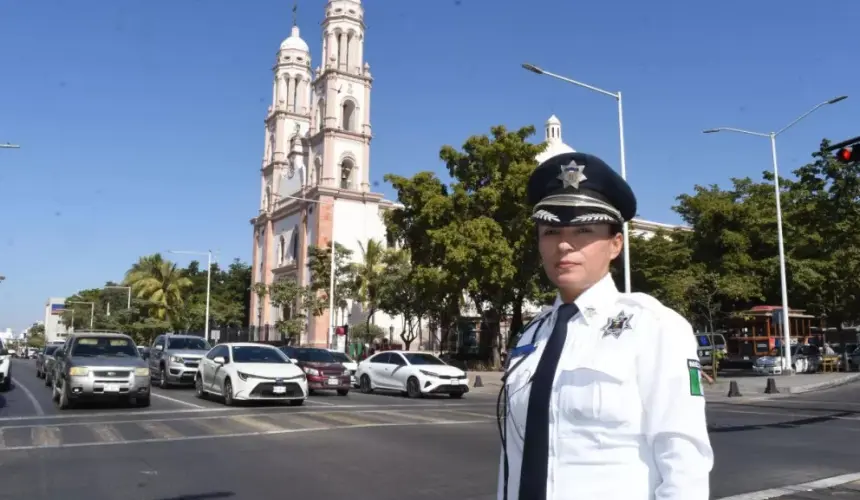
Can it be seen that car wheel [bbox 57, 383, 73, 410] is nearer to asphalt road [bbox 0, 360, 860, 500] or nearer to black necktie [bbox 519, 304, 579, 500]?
asphalt road [bbox 0, 360, 860, 500]

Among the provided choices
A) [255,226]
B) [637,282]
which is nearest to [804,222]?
[637,282]

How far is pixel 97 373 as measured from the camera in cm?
1546

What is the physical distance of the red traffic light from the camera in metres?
14.7

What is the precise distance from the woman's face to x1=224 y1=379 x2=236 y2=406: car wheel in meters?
15.9

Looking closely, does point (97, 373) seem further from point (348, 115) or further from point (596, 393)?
point (348, 115)

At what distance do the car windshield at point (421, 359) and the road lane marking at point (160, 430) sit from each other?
32.9 feet

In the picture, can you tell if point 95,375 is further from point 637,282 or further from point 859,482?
point 637,282

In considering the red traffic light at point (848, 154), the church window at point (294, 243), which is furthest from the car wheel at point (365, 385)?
the church window at point (294, 243)

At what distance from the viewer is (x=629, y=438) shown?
191 cm

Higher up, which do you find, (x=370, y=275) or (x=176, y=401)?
(x=370, y=275)

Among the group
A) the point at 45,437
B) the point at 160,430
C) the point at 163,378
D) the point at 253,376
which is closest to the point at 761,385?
the point at 253,376

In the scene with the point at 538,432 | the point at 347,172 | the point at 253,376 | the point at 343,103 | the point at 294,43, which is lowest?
the point at 253,376

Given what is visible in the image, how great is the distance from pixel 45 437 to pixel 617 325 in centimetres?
1182

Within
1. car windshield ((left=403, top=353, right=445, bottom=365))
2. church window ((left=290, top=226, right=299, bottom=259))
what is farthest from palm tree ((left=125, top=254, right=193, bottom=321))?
car windshield ((left=403, top=353, right=445, bottom=365))
